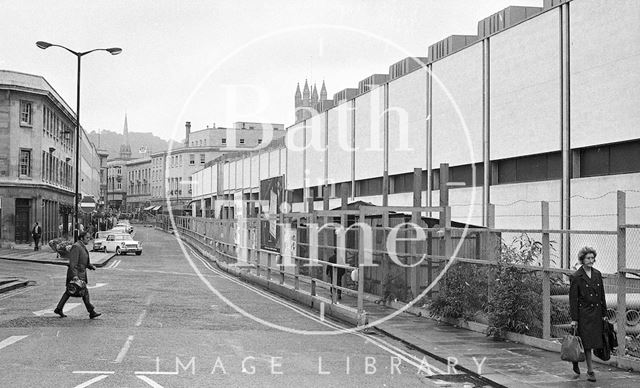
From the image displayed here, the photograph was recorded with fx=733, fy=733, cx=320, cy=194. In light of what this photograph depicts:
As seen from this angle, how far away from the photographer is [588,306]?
10.4 m

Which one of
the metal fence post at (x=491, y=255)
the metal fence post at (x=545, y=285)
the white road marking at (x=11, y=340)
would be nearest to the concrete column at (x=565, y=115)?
the metal fence post at (x=491, y=255)

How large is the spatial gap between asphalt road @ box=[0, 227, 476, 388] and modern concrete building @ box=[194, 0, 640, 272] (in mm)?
4800

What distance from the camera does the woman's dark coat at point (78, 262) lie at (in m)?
17.5

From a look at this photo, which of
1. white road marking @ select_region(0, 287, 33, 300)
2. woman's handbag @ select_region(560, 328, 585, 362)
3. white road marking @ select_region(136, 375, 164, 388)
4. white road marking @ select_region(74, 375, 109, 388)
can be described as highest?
woman's handbag @ select_region(560, 328, 585, 362)

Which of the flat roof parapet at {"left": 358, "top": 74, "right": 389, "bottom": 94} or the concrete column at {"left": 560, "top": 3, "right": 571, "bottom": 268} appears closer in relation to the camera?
the concrete column at {"left": 560, "top": 3, "right": 571, "bottom": 268}

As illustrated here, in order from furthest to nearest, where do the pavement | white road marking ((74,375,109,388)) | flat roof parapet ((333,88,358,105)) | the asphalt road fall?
flat roof parapet ((333,88,358,105)) < the pavement < the asphalt road < white road marking ((74,375,109,388))

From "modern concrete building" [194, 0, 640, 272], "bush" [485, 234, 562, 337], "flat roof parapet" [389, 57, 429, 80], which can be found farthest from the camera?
"flat roof parapet" [389, 57, 429, 80]

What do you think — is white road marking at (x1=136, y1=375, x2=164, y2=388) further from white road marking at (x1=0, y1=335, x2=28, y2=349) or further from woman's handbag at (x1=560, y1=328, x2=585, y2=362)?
woman's handbag at (x1=560, y1=328, x2=585, y2=362)

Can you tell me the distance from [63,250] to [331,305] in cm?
2838

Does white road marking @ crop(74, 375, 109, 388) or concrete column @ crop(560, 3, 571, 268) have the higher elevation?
concrete column @ crop(560, 3, 571, 268)

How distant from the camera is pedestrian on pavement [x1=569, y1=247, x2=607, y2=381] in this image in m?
10.4

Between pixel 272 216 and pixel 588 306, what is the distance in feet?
63.7

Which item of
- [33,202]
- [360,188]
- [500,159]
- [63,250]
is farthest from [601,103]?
[33,202]

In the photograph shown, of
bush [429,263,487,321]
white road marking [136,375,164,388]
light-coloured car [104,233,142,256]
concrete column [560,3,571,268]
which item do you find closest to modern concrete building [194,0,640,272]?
concrete column [560,3,571,268]
